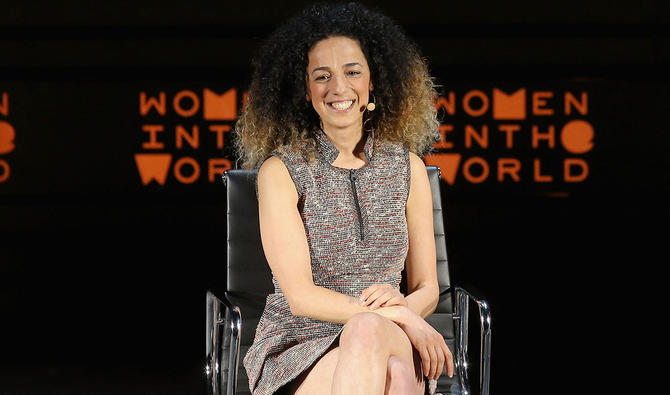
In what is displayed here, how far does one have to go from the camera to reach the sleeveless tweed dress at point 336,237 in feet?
5.75

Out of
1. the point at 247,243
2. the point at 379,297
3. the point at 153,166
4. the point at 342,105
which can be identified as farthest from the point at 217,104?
the point at 379,297

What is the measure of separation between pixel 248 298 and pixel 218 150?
9.70 ft

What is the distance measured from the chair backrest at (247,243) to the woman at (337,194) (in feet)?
0.55

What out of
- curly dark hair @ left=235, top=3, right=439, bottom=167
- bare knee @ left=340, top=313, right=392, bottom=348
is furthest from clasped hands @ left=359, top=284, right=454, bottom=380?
curly dark hair @ left=235, top=3, right=439, bottom=167

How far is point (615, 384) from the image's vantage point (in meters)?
3.26

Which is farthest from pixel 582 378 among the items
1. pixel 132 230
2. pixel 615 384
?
pixel 132 230

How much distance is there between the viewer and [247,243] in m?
2.24

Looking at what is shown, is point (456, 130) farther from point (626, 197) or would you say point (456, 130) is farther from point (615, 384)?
point (615, 384)

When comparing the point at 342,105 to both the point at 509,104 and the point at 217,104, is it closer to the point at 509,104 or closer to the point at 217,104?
the point at 217,104

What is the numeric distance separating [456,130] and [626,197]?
4.38 feet

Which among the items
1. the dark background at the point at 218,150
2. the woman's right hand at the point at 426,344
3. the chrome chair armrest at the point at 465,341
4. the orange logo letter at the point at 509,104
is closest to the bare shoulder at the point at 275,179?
the woman's right hand at the point at 426,344

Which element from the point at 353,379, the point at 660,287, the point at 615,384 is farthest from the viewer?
the point at 660,287

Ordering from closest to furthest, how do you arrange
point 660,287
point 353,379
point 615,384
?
point 353,379, point 615,384, point 660,287

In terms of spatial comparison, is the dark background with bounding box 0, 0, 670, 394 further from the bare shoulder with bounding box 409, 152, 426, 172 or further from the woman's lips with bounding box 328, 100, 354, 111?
the woman's lips with bounding box 328, 100, 354, 111
